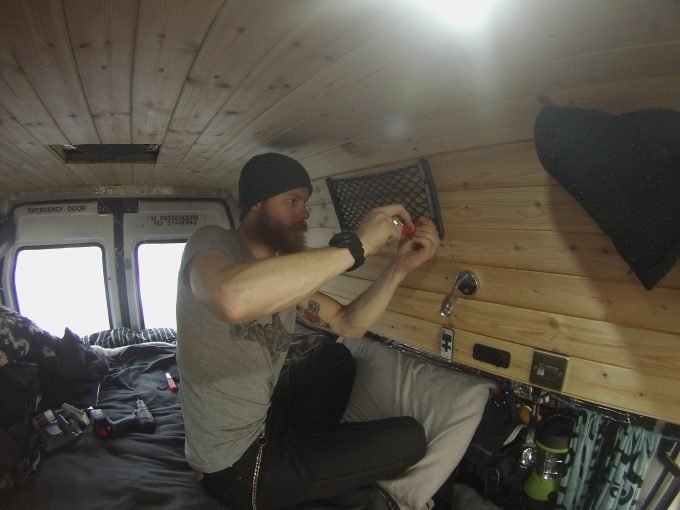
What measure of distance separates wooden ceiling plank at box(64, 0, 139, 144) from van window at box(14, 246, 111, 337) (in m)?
2.91

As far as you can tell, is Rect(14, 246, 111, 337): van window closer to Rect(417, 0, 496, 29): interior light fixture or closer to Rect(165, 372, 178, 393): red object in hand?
Rect(165, 372, 178, 393): red object in hand

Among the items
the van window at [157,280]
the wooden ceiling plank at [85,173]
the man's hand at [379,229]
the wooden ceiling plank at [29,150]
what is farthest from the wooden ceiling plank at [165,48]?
the van window at [157,280]

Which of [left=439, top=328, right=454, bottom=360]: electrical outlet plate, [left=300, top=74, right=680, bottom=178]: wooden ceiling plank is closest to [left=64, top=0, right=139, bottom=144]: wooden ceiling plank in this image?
[left=300, top=74, right=680, bottom=178]: wooden ceiling plank

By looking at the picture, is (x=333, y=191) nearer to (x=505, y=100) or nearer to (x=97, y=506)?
(x=505, y=100)

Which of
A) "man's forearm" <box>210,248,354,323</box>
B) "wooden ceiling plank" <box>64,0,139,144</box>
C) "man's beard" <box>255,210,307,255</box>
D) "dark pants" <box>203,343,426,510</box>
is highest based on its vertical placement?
"wooden ceiling plank" <box>64,0,139,144</box>

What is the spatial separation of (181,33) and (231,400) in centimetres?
118

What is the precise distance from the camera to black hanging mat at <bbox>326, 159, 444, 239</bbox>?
1361 millimetres

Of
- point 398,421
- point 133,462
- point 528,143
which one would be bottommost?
point 133,462

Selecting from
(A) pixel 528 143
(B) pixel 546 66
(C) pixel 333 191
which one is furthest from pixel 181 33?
(C) pixel 333 191

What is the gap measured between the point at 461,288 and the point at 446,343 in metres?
0.28

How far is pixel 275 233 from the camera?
1409 mm

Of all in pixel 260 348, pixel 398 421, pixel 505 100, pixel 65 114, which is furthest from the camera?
pixel 398 421

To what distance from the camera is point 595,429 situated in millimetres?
1250

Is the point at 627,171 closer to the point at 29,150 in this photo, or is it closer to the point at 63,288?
the point at 29,150
